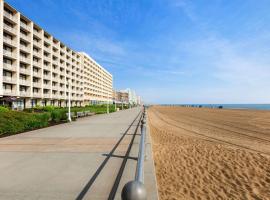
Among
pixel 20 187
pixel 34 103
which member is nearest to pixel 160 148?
pixel 20 187

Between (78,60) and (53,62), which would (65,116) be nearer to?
(53,62)

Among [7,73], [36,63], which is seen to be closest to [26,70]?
[36,63]

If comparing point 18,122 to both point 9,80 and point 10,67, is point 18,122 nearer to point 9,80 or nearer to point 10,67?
point 9,80

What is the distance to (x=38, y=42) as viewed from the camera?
159 ft

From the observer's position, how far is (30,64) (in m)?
44.1

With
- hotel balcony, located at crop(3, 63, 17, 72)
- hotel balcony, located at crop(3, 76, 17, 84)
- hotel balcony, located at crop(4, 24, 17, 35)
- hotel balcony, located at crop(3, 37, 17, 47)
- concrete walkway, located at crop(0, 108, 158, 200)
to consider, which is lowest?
concrete walkway, located at crop(0, 108, 158, 200)

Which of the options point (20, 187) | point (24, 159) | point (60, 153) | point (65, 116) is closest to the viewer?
point (20, 187)

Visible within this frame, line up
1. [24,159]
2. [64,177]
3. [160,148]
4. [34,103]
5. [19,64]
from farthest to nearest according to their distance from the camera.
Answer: [34,103], [19,64], [160,148], [24,159], [64,177]

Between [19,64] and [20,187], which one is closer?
[20,187]

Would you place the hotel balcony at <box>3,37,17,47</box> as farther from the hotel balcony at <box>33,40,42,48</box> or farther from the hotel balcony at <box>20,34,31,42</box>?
the hotel balcony at <box>33,40,42,48</box>

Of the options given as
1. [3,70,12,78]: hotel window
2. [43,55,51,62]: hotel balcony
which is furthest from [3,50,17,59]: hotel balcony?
[43,55,51,62]: hotel balcony

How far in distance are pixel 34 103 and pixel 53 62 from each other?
1353 cm

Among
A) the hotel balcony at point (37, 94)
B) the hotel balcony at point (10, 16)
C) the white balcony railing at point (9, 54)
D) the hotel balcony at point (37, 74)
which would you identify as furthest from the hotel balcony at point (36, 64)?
the hotel balcony at point (10, 16)

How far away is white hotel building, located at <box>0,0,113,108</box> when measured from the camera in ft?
123
